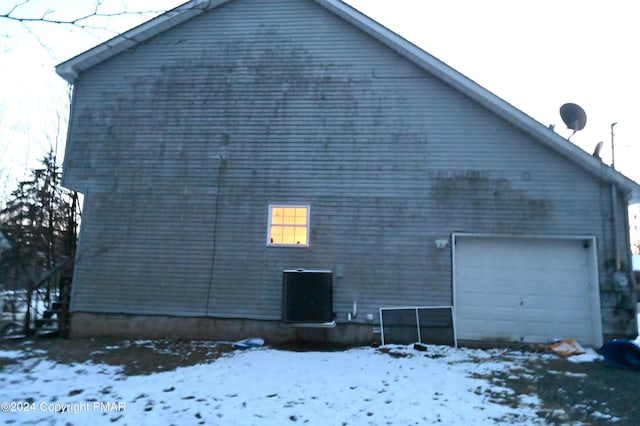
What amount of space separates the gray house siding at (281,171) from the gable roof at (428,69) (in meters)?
0.19

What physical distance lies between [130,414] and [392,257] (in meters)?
5.80

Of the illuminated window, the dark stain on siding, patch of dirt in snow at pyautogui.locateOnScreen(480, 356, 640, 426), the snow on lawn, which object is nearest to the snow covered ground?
the snow on lawn

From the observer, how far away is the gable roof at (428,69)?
352 inches

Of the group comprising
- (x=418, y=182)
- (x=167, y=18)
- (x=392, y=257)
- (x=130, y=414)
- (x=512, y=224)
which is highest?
(x=167, y=18)

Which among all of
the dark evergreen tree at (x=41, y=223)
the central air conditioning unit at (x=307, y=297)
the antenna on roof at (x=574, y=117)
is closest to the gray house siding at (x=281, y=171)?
the central air conditioning unit at (x=307, y=297)

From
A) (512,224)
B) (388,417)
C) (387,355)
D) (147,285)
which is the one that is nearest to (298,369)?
(387,355)

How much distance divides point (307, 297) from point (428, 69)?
5565mm

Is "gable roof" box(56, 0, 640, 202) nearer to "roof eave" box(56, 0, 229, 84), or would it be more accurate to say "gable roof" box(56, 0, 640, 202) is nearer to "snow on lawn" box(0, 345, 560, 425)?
"roof eave" box(56, 0, 229, 84)

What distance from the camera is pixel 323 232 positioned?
9.49m

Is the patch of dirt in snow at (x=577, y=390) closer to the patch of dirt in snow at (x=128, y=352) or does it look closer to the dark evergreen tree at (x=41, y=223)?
the patch of dirt in snow at (x=128, y=352)

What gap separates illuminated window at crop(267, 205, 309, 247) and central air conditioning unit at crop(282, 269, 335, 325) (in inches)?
33.3

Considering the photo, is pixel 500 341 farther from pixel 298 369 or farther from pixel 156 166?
pixel 156 166

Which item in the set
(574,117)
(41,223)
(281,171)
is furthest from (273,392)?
(41,223)

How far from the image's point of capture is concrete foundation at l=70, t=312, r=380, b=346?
30.0 feet
